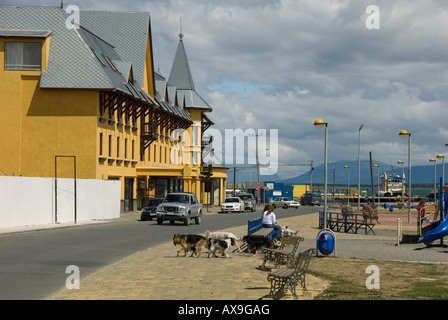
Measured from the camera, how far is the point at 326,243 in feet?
71.8

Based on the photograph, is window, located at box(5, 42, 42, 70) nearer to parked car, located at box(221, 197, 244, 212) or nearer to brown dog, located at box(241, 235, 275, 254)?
parked car, located at box(221, 197, 244, 212)

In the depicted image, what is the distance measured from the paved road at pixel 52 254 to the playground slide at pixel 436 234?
9.91 m

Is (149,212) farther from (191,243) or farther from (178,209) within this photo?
(191,243)

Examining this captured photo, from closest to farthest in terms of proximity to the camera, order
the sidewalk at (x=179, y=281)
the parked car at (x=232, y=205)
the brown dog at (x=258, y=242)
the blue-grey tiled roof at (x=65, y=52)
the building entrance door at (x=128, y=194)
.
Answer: the sidewalk at (x=179, y=281) → the brown dog at (x=258, y=242) → the blue-grey tiled roof at (x=65, y=52) → the building entrance door at (x=128, y=194) → the parked car at (x=232, y=205)

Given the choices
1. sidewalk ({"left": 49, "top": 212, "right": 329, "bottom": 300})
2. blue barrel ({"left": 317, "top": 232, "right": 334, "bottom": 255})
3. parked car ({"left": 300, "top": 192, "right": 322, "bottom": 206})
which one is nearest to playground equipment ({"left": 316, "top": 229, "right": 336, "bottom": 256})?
blue barrel ({"left": 317, "top": 232, "right": 334, "bottom": 255})

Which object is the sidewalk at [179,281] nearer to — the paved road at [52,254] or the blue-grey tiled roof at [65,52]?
the paved road at [52,254]

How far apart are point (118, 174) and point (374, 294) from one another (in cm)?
4586

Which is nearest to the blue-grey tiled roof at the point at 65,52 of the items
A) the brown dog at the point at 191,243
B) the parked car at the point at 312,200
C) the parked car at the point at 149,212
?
the parked car at the point at 149,212

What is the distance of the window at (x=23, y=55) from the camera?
5119 centimetres

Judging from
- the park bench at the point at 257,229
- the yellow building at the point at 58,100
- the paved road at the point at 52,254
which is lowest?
the paved road at the point at 52,254

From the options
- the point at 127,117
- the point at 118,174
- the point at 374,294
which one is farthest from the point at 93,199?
the point at 374,294

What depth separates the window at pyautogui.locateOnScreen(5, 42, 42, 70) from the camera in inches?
2015

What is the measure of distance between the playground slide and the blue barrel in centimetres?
697
